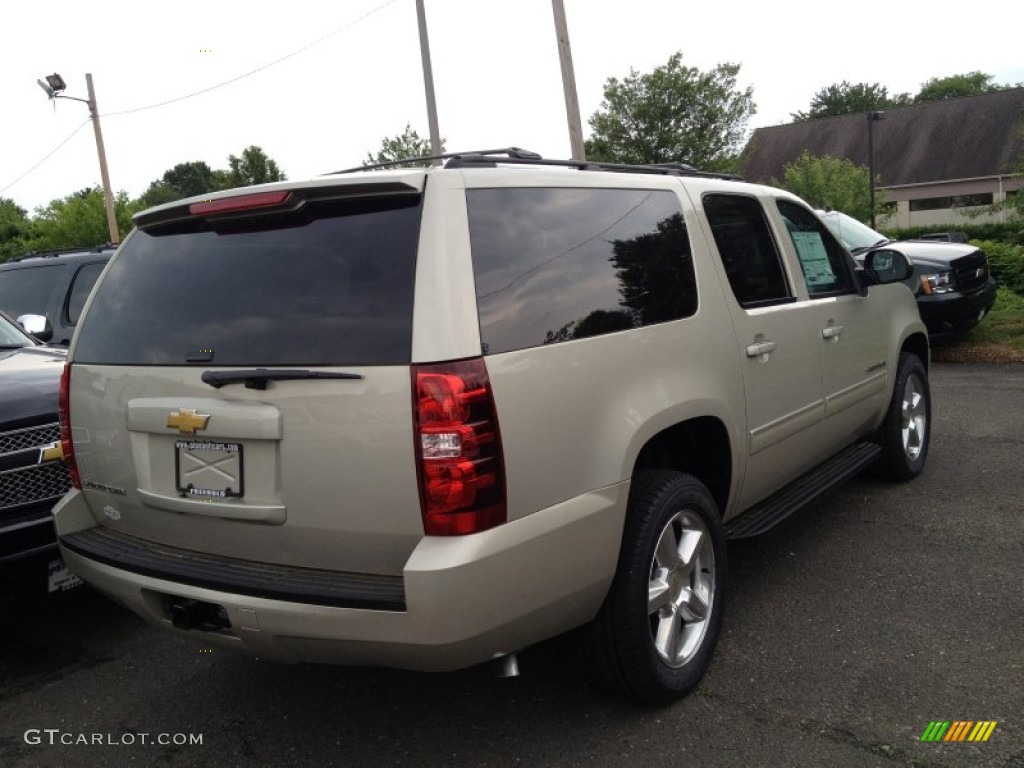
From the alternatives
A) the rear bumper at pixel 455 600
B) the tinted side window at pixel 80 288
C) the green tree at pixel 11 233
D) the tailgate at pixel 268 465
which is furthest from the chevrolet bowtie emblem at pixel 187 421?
the green tree at pixel 11 233

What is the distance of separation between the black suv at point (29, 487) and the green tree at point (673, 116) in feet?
108

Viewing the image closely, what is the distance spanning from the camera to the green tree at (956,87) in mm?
70250

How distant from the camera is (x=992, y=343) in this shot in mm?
10094

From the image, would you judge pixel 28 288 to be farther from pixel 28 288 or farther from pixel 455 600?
pixel 455 600

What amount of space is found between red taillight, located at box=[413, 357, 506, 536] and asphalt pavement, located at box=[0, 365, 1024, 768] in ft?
3.14

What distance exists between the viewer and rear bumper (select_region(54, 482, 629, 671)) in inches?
88.0

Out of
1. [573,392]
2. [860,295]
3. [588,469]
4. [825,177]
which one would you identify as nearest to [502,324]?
[573,392]

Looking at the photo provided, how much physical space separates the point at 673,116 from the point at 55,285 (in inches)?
1224

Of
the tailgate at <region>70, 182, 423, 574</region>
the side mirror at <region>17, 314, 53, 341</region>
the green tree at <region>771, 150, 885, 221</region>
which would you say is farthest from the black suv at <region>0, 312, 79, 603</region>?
the green tree at <region>771, 150, 885, 221</region>

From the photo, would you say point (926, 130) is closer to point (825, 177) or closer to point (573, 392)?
point (825, 177)

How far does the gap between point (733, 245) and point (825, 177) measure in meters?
32.6

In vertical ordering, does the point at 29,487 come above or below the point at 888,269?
below

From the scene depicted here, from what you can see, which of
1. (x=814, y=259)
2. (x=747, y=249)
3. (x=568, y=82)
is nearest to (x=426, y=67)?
(x=568, y=82)

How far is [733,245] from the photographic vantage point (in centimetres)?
365
